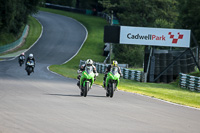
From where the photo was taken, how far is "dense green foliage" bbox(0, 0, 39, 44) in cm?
6003

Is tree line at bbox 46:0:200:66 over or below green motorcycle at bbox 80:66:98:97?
over

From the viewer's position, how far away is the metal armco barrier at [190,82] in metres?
30.4

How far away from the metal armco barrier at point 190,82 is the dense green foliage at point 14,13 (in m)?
32.3

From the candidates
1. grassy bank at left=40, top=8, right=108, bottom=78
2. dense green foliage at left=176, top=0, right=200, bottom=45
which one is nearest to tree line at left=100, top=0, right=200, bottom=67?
dense green foliage at left=176, top=0, right=200, bottom=45

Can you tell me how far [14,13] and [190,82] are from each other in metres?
35.8

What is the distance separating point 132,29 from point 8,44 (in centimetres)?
3028

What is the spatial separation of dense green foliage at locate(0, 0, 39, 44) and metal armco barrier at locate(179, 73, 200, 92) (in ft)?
106

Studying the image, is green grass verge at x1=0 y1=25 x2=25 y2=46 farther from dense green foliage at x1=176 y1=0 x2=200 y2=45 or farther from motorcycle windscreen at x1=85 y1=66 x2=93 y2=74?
motorcycle windscreen at x1=85 y1=66 x2=93 y2=74

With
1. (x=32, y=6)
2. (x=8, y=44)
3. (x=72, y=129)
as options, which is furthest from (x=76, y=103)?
(x=32, y=6)

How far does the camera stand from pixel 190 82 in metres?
31.6

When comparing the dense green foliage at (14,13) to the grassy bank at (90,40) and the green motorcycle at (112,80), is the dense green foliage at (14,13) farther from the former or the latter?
the green motorcycle at (112,80)

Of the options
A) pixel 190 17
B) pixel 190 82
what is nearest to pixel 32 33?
pixel 190 17

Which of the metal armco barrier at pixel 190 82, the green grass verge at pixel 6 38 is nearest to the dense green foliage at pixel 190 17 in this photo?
the green grass verge at pixel 6 38

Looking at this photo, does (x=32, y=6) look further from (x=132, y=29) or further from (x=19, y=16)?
(x=132, y=29)
